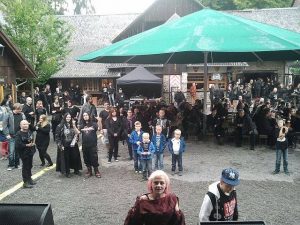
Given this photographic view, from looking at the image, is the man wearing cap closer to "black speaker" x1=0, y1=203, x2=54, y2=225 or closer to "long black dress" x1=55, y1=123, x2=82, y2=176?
"black speaker" x1=0, y1=203, x2=54, y2=225

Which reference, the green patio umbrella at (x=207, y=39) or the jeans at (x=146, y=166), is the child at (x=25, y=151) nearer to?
the jeans at (x=146, y=166)

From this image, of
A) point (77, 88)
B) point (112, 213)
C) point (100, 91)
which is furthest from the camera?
point (100, 91)

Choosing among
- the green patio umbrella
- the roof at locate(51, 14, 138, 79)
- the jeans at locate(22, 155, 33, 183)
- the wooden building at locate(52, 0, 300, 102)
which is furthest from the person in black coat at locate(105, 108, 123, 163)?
the roof at locate(51, 14, 138, 79)

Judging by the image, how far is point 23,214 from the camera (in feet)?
13.5

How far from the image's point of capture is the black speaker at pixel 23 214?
4086 millimetres

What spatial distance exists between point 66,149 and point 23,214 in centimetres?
537

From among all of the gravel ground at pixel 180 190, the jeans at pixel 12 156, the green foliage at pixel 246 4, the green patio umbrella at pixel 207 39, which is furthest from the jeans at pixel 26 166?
the green foliage at pixel 246 4

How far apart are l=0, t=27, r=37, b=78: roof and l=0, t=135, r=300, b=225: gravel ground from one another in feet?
23.7

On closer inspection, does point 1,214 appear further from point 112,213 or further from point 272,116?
point 272,116

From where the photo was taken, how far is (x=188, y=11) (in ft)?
92.8

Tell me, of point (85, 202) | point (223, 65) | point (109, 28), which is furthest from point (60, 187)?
point (109, 28)

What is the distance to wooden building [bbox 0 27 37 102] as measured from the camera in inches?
654

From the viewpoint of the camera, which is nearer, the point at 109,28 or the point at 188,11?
the point at 188,11

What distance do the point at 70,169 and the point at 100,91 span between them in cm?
1985
